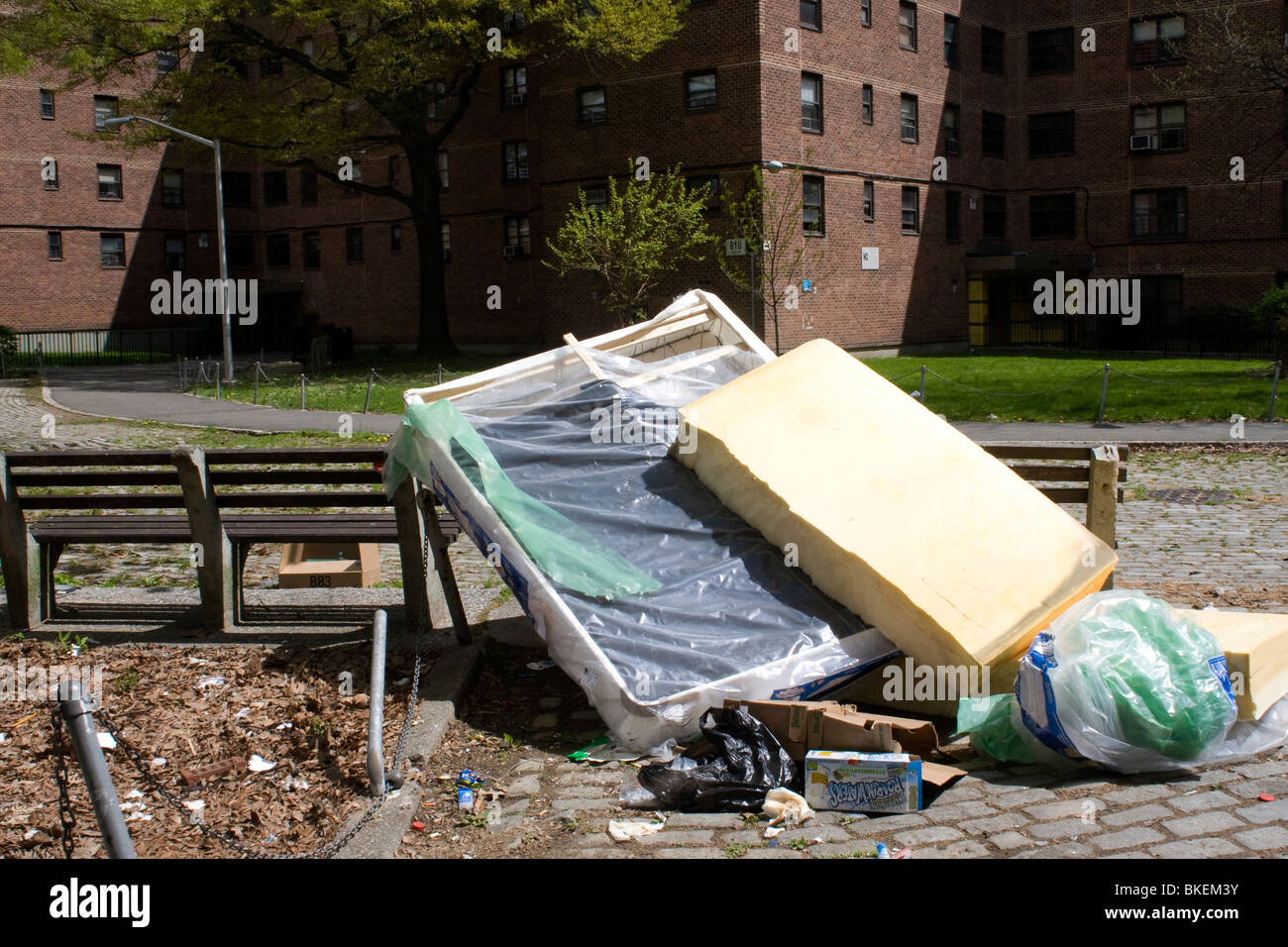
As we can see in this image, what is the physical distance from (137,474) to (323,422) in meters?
14.6

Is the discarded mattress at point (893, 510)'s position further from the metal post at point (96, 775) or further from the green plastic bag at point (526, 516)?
the metal post at point (96, 775)

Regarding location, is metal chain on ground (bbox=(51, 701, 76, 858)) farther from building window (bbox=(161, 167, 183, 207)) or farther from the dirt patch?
building window (bbox=(161, 167, 183, 207))

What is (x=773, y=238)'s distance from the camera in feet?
104

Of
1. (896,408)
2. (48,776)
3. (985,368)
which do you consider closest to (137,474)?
(48,776)

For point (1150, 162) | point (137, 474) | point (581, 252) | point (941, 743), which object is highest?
point (1150, 162)

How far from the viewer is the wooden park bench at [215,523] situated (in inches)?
286

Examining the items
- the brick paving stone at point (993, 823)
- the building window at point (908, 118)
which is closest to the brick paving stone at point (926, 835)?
the brick paving stone at point (993, 823)

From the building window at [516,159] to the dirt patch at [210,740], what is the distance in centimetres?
3637

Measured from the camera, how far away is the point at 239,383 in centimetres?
3284

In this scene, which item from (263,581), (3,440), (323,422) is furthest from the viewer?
(323,422)

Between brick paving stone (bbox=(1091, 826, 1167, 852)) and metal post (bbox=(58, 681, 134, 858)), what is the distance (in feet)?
10.6

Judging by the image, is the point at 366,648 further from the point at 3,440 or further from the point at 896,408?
the point at 3,440

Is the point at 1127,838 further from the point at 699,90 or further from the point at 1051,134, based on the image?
the point at 1051,134

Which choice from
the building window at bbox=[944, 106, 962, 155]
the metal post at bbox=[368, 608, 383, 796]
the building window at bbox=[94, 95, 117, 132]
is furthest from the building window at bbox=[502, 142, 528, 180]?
the metal post at bbox=[368, 608, 383, 796]
